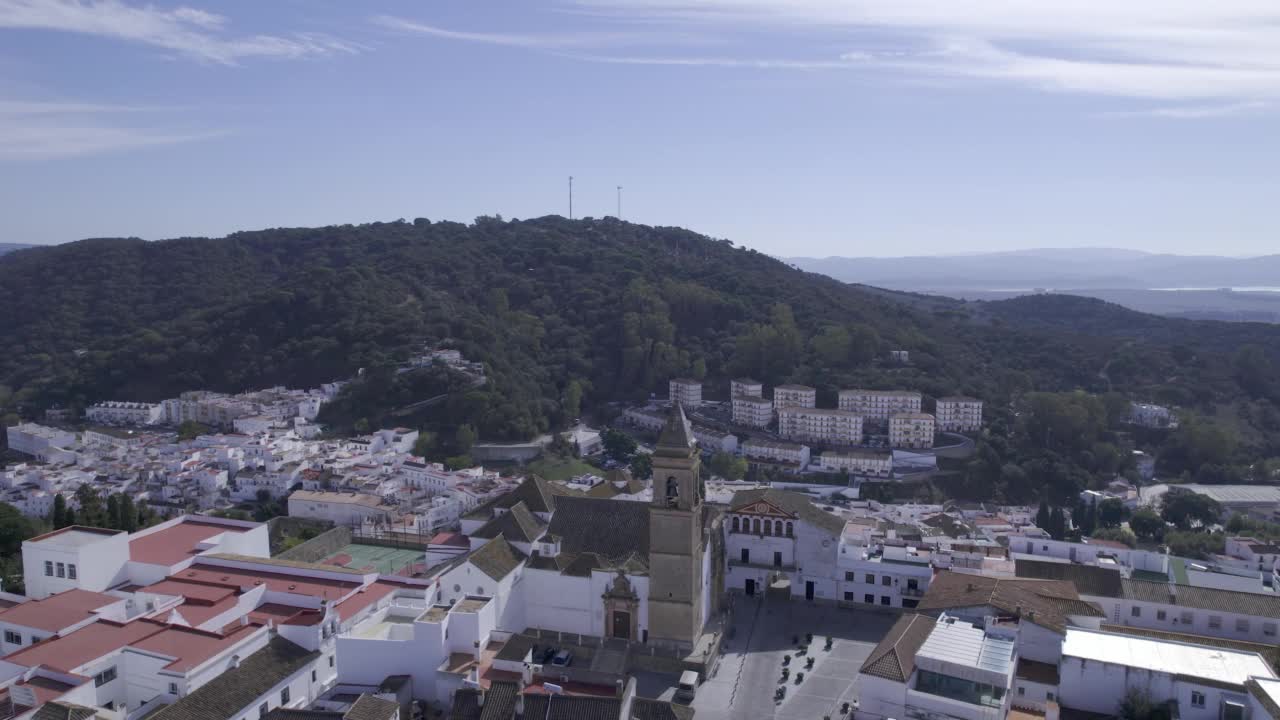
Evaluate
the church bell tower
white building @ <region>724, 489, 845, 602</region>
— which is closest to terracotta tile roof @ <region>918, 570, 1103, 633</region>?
white building @ <region>724, 489, 845, 602</region>

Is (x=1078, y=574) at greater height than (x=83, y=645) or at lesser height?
lesser

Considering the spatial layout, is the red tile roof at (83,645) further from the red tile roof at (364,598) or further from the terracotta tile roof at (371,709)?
the terracotta tile roof at (371,709)

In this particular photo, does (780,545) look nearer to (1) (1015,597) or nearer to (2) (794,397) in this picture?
(1) (1015,597)

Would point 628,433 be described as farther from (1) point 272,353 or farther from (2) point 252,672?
(2) point 252,672

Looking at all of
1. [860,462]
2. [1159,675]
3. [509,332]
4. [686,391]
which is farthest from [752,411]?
[1159,675]

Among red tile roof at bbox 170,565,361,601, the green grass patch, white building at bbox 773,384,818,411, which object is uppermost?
red tile roof at bbox 170,565,361,601

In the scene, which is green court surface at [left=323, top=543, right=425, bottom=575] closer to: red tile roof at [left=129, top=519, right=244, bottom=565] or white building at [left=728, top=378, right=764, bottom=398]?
red tile roof at [left=129, top=519, right=244, bottom=565]
